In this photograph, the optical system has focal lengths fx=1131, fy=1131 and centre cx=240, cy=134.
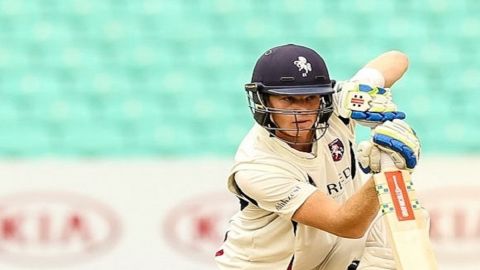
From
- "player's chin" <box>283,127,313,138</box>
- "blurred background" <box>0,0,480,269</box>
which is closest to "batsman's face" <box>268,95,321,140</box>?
"player's chin" <box>283,127,313,138</box>

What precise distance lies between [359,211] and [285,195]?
0.68 ft

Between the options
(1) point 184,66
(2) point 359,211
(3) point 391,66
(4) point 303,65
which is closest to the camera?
(2) point 359,211

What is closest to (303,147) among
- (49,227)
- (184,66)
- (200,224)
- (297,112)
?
(297,112)

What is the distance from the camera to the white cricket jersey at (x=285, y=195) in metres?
2.67

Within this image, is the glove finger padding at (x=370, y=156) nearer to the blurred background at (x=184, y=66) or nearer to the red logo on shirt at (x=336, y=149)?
the red logo on shirt at (x=336, y=149)

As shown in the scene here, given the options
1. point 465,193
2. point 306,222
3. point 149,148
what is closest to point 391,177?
point 306,222

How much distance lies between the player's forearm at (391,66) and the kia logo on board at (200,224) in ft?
3.73

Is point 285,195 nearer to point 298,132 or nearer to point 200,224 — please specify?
point 298,132

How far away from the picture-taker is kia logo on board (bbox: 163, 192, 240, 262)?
155 inches

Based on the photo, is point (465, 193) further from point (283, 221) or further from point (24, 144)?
point (24, 144)

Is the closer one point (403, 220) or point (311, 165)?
A: point (403, 220)

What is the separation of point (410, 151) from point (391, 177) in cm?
7

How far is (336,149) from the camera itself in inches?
109

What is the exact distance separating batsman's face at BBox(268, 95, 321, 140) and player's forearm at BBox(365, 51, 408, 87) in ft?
1.07
